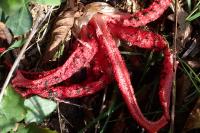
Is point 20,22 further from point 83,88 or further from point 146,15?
point 146,15

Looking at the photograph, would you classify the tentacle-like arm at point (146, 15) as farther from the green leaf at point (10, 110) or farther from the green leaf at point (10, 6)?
the green leaf at point (10, 6)

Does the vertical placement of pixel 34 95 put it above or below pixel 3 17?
below

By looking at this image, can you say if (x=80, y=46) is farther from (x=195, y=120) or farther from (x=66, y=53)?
(x=195, y=120)

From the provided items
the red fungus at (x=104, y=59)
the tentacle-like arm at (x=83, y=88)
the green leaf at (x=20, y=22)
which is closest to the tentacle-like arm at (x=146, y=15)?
the red fungus at (x=104, y=59)

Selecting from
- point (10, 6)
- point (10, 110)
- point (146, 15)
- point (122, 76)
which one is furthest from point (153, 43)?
point (10, 6)

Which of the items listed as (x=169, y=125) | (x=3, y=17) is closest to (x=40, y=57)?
(x=3, y=17)

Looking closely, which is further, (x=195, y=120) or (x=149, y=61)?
(x=149, y=61)
